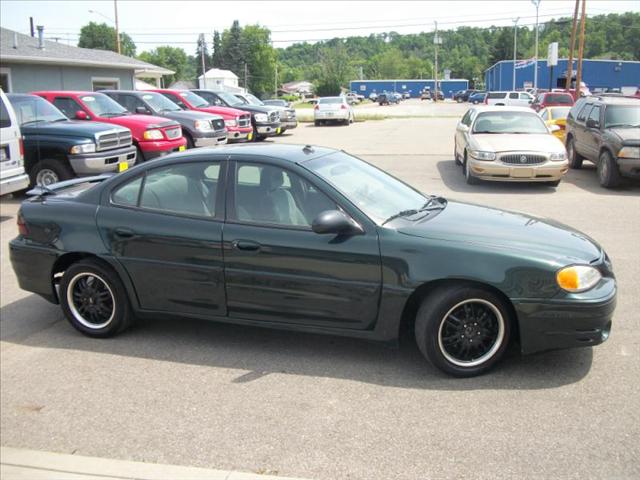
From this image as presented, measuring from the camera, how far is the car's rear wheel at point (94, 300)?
5188 mm

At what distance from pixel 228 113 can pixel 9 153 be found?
10332 mm

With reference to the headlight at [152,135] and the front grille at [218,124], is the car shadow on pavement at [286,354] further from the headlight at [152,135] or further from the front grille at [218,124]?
the front grille at [218,124]

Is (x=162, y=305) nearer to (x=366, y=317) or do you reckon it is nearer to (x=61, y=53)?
(x=366, y=317)

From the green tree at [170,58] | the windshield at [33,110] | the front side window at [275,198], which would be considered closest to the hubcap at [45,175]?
the windshield at [33,110]

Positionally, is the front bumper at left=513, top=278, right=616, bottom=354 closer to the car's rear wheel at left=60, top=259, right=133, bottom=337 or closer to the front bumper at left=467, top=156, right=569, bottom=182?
the car's rear wheel at left=60, top=259, right=133, bottom=337

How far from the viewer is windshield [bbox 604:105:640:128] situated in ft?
43.5

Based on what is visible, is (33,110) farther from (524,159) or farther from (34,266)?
(524,159)

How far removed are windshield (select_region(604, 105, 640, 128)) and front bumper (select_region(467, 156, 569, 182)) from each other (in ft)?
6.32

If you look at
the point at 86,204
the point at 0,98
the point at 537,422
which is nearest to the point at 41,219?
the point at 86,204

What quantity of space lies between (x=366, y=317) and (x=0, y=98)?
323 inches

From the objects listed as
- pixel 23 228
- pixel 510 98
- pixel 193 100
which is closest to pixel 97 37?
pixel 510 98

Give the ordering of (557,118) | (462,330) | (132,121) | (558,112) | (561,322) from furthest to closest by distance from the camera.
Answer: (558,112) → (557,118) → (132,121) → (462,330) → (561,322)

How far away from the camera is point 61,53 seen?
27.7 m

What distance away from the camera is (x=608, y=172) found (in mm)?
12609
